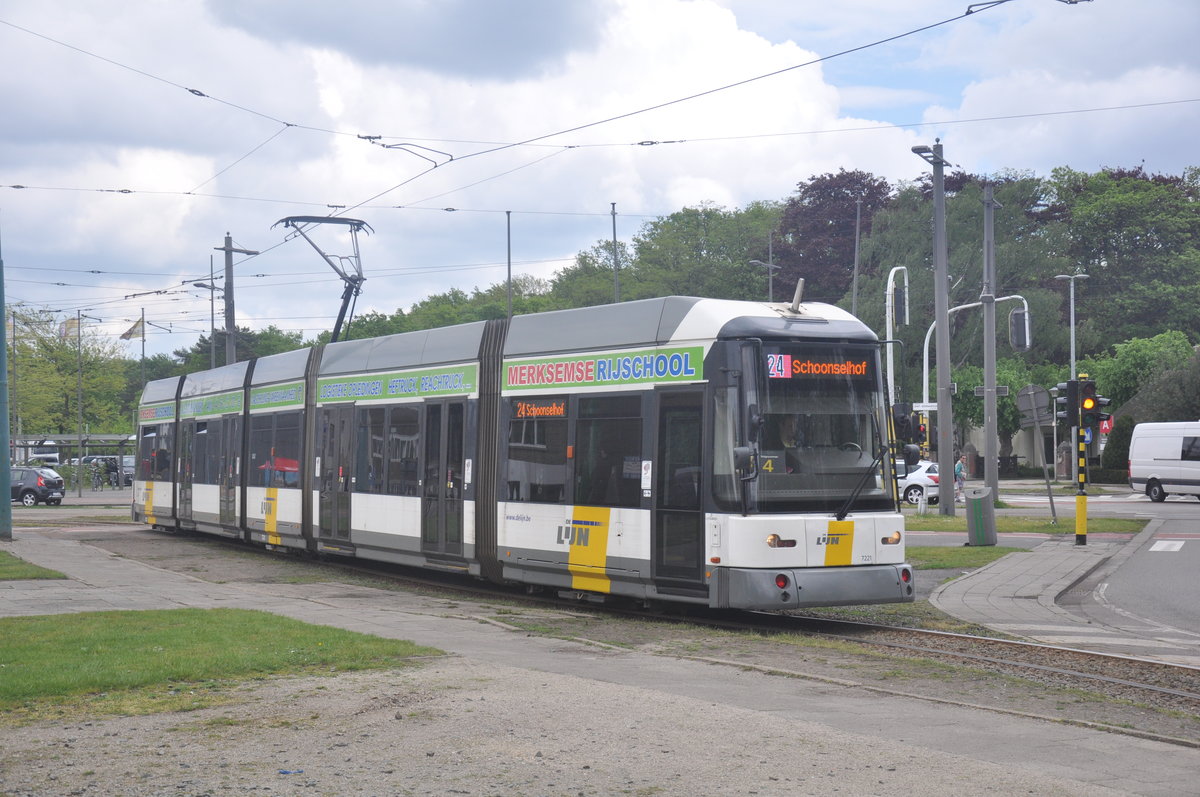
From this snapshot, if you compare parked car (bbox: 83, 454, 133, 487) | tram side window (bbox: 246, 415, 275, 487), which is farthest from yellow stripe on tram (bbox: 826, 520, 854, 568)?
parked car (bbox: 83, 454, 133, 487)

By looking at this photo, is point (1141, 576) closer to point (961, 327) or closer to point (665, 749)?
point (665, 749)

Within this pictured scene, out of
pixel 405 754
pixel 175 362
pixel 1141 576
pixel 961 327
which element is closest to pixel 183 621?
pixel 405 754

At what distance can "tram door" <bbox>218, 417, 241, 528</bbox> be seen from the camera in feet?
83.8

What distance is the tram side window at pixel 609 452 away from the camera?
13.8 m

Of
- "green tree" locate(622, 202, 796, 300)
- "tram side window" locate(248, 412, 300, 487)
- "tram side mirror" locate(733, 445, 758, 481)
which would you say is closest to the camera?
"tram side mirror" locate(733, 445, 758, 481)

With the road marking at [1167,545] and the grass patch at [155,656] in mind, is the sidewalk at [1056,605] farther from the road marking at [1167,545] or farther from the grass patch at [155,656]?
the grass patch at [155,656]

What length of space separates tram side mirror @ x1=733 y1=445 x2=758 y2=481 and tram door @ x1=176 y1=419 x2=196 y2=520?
1865 cm

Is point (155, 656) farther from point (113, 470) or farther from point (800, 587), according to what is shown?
point (113, 470)

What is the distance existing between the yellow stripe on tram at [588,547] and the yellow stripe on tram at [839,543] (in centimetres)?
245

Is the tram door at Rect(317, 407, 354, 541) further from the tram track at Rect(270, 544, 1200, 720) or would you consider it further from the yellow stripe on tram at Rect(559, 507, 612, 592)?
the yellow stripe on tram at Rect(559, 507, 612, 592)

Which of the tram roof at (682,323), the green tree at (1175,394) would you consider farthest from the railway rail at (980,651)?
the green tree at (1175,394)

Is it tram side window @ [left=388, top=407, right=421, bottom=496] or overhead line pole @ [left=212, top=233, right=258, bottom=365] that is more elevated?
overhead line pole @ [left=212, top=233, right=258, bottom=365]

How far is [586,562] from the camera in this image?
47.2ft

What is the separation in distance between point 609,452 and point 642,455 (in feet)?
1.93
